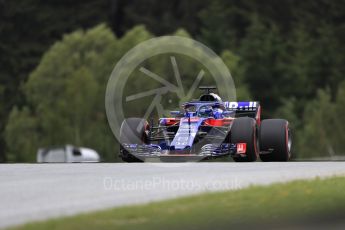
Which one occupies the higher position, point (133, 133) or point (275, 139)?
point (133, 133)

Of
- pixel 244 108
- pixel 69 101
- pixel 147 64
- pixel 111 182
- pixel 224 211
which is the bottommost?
pixel 224 211

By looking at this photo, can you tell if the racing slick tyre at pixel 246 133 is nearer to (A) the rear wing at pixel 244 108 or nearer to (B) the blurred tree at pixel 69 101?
(A) the rear wing at pixel 244 108

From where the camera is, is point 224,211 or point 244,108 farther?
point 244,108

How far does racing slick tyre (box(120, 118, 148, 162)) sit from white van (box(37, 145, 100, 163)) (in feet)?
136

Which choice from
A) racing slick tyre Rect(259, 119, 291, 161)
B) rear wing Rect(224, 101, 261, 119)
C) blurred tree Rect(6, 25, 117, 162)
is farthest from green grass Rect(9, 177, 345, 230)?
blurred tree Rect(6, 25, 117, 162)

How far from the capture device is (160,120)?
24.2 m

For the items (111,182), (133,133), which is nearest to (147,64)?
(133,133)

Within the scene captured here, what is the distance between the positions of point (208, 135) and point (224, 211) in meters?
9.77

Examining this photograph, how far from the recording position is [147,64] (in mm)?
65562

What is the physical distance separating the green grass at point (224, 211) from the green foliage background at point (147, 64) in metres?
46.3

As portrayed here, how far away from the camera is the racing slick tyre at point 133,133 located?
24.1m

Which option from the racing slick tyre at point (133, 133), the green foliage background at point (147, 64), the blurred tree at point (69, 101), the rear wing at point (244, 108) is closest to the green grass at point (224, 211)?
the racing slick tyre at point (133, 133)

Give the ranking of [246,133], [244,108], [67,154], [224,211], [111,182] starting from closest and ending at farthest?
[224,211]
[111,182]
[246,133]
[244,108]
[67,154]

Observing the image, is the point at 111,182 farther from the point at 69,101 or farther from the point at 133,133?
the point at 69,101
